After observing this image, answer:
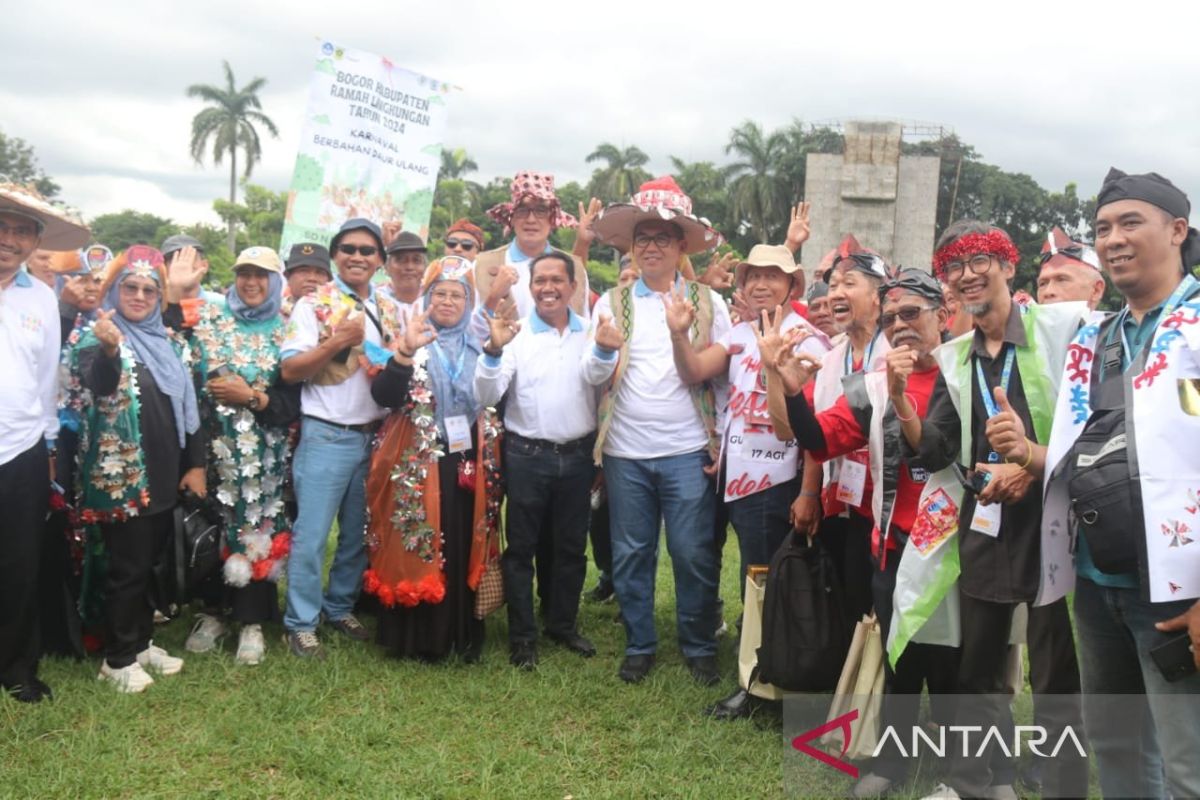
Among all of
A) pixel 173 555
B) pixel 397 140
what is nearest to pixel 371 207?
pixel 397 140

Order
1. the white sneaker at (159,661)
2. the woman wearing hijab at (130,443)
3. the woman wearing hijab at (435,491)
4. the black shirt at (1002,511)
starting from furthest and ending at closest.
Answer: the woman wearing hijab at (435,491), the white sneaker at (159,661), the woman wearing hijab at (130,443), the black shirt at (1002,511)

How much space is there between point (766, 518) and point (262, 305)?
271 centimetres

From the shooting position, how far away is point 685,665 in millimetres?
4676

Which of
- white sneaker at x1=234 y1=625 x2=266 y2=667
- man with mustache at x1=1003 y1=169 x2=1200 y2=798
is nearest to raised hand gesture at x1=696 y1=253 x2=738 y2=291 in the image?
man with mustache at x1=1003 y1=169 x2=1200 y2=798

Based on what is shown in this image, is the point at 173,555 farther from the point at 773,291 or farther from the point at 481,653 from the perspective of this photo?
the point at 773,291

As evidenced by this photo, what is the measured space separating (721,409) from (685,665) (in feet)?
4.25

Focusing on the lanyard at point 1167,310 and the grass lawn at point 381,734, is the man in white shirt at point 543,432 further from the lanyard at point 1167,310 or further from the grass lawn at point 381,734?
the lanyard at point 1167,310

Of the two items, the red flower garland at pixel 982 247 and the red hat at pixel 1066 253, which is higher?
the red hat at pixel 1066 253

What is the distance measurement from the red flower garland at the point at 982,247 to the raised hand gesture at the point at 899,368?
0.35 meters

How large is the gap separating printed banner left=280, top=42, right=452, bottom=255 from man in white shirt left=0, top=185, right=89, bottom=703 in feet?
7.69

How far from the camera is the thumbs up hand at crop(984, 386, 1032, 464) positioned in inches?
107

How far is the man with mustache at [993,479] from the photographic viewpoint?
2.91m

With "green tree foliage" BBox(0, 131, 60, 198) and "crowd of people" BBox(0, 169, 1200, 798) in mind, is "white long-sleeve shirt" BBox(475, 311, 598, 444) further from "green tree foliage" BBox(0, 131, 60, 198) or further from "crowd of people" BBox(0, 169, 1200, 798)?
"green tree foliage" BBox(0, 131, 60, 198)

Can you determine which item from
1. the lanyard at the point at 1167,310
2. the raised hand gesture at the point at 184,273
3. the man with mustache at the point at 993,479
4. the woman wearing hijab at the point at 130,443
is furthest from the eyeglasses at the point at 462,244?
the lanyard at the point at 1167,310
